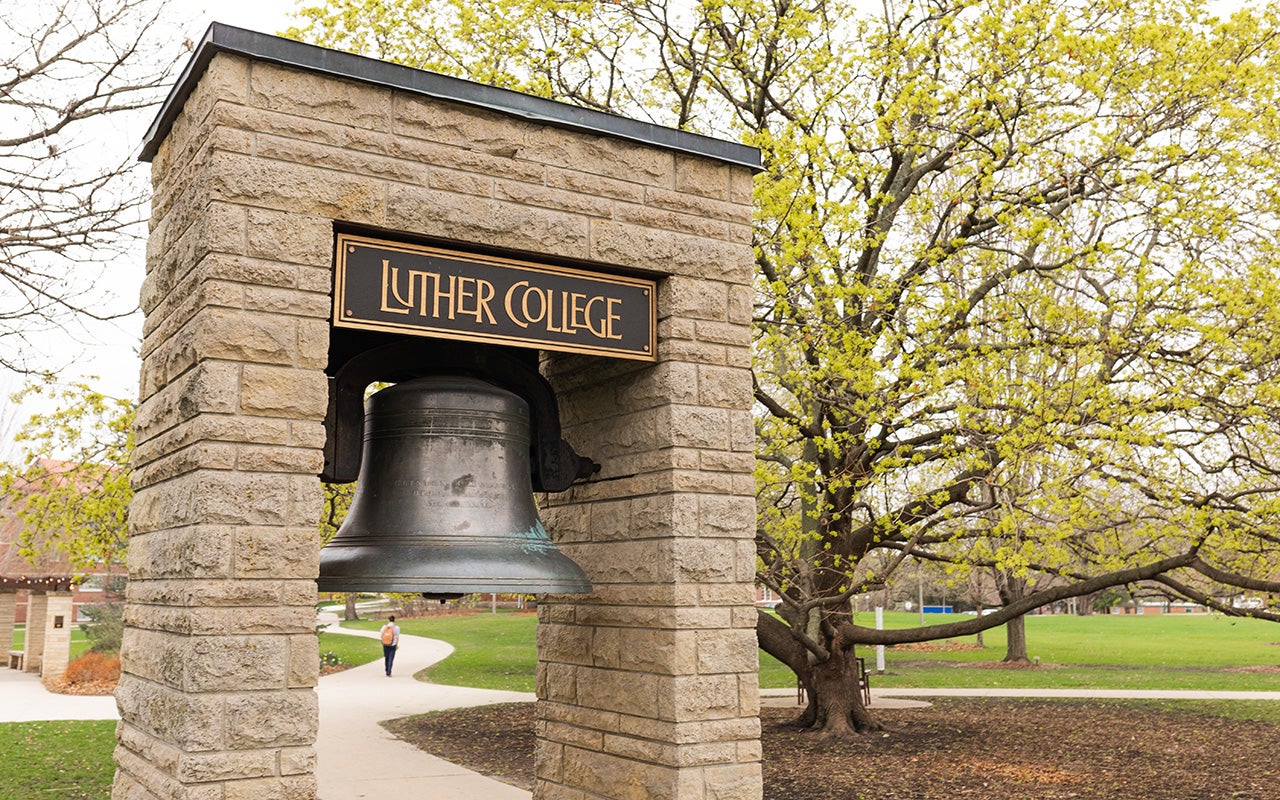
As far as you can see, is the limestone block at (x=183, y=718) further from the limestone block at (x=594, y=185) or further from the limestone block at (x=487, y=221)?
the limestone block at (x=594, y=185)

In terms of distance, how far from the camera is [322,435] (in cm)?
385

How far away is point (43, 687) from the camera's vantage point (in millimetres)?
20281

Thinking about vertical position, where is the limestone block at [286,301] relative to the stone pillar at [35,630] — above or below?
above

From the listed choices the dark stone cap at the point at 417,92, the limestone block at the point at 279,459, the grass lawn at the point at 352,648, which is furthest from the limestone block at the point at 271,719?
the grass lawn at the point at 352,648

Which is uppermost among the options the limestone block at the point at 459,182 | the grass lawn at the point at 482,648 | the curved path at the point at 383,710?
the limestone block at the point at 459,182

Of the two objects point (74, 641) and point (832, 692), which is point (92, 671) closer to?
point (832, 692)

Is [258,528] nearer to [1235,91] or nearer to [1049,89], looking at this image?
[1049,89]

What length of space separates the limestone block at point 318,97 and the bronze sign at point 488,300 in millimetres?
447

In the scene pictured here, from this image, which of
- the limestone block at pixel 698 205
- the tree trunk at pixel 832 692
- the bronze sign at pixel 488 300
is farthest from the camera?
the tree trunk at pixel 832 692

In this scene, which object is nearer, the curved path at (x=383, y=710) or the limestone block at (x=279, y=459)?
the limestone block at (x=279, y=459)

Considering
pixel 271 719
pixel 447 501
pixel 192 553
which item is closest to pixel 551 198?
pixel 447 501

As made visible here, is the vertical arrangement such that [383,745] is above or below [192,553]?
below

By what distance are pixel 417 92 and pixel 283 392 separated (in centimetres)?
128

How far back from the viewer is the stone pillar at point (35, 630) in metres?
23.4
